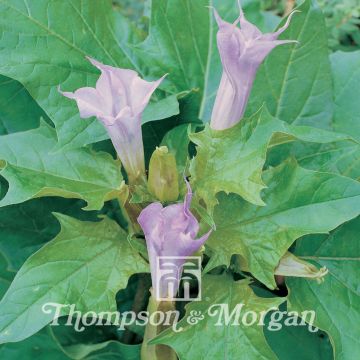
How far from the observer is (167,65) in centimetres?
68

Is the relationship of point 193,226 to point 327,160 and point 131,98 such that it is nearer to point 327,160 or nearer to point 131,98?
point 131,98

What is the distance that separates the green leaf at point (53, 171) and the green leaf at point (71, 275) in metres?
0.03

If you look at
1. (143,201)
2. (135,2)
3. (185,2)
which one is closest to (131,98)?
(143,201)

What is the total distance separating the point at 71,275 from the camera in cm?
52

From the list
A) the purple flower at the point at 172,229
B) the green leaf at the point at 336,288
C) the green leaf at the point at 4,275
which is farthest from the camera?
the green leaf at the point at 4,275

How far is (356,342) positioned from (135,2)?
0.88 metres

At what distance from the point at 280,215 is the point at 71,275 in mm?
189

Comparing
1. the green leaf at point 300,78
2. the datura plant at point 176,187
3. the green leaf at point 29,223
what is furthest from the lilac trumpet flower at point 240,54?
the green leaf at point 29,223

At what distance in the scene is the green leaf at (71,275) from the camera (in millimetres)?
483

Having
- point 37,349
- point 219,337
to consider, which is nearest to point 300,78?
point 219,337

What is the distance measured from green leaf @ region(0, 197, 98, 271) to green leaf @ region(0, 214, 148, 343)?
0.14 m

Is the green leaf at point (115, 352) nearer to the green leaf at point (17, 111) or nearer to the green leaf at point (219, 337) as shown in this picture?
the green leaf at point (219, 337)

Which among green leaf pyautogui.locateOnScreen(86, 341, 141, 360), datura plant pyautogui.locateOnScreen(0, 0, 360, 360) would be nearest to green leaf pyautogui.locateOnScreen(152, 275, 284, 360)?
datura plant pyautogui.locateOnScreen(0, 0, 360, 360)

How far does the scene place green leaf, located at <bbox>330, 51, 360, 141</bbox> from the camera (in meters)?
0.69
